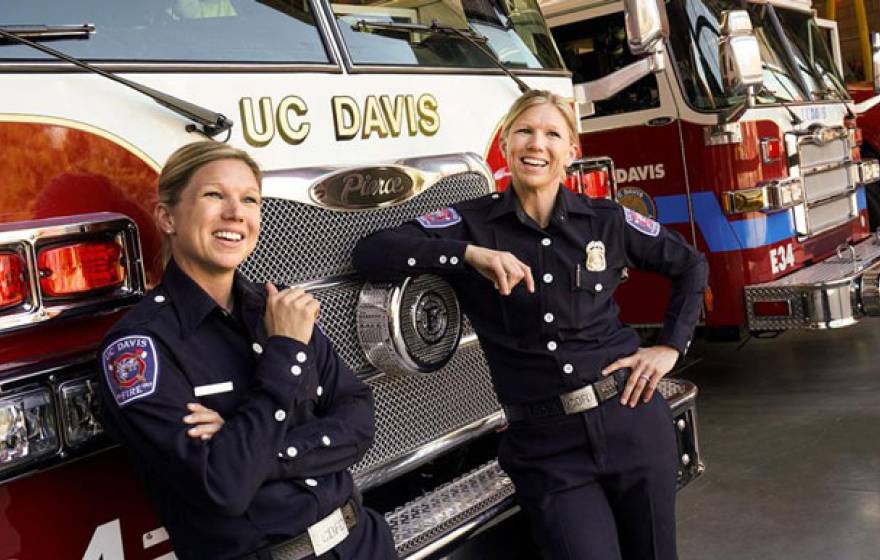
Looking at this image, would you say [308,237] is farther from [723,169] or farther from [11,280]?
[723,169]

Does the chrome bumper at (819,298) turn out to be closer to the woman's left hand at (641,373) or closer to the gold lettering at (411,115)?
the woman's left hand at (641,373)

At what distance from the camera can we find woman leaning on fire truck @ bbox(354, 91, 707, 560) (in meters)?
2.54

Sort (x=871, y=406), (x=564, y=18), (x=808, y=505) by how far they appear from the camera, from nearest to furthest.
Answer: (x=808, y=505) < (x=871, y=406) < (x=564, y=18)

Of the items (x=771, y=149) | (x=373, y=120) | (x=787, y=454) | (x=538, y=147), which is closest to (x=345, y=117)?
(x=373, y=120)

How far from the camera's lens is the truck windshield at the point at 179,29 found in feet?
6.93

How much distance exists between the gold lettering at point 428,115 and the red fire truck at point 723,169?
2.61 meters

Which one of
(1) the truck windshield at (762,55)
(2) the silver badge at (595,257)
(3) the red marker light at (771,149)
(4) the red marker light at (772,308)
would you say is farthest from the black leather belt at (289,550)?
(3) the red marker light at (771,149)

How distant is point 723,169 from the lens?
5.64m

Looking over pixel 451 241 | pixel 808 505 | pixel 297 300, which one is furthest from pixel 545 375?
pixel 808 505

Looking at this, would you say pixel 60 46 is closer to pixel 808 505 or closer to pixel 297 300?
pixel 297 300

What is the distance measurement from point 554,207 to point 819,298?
10.1 ft

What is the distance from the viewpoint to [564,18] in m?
6.25

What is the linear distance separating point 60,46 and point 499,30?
1708 millimetres

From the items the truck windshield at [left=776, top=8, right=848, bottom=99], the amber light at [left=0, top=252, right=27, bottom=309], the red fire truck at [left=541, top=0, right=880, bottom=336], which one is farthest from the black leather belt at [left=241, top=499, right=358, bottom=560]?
the truck windshield at [left=776, top=8, right=848, bottom=99]
